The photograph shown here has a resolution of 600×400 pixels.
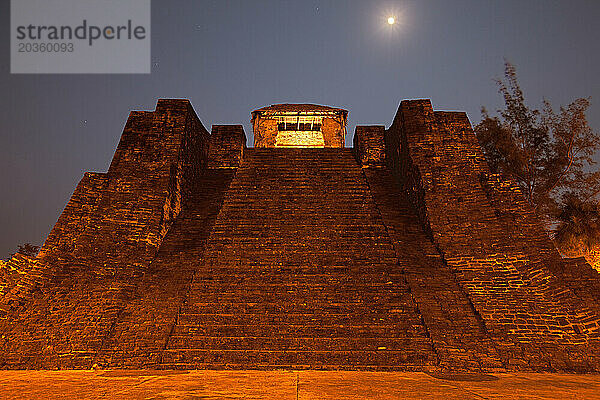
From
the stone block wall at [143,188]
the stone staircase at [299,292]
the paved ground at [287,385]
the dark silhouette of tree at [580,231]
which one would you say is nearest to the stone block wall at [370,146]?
the stone staircase at [299,292]

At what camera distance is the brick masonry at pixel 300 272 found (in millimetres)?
4527

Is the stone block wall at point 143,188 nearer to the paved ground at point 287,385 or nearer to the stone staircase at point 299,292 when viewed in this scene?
the stone staircase at point 299,292

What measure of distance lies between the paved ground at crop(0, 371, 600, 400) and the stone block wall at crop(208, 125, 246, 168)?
6.58 meters

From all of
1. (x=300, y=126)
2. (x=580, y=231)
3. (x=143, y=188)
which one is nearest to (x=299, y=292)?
(x=143, y=188)

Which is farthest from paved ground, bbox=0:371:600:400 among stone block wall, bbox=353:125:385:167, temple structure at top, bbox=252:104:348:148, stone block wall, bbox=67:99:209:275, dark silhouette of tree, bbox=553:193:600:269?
temple structure at top, bbox=252:104:348:148

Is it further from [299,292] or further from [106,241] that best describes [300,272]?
[106,241]

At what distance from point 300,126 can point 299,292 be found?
549 inches

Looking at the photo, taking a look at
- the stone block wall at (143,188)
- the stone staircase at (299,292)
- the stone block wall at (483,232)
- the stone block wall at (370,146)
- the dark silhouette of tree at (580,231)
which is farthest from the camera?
the stone block wall at (370,146)

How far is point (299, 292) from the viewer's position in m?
5.53

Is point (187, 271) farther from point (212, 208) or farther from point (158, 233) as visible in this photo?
point (212, 208)

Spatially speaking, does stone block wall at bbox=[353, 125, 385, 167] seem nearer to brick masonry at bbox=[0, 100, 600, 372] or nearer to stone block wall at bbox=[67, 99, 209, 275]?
brick masonry at bbox=[0, 100, 600, 372]

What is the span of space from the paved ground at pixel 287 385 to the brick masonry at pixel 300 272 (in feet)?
1.54

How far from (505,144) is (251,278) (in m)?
8.63

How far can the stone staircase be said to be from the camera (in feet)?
14.7
